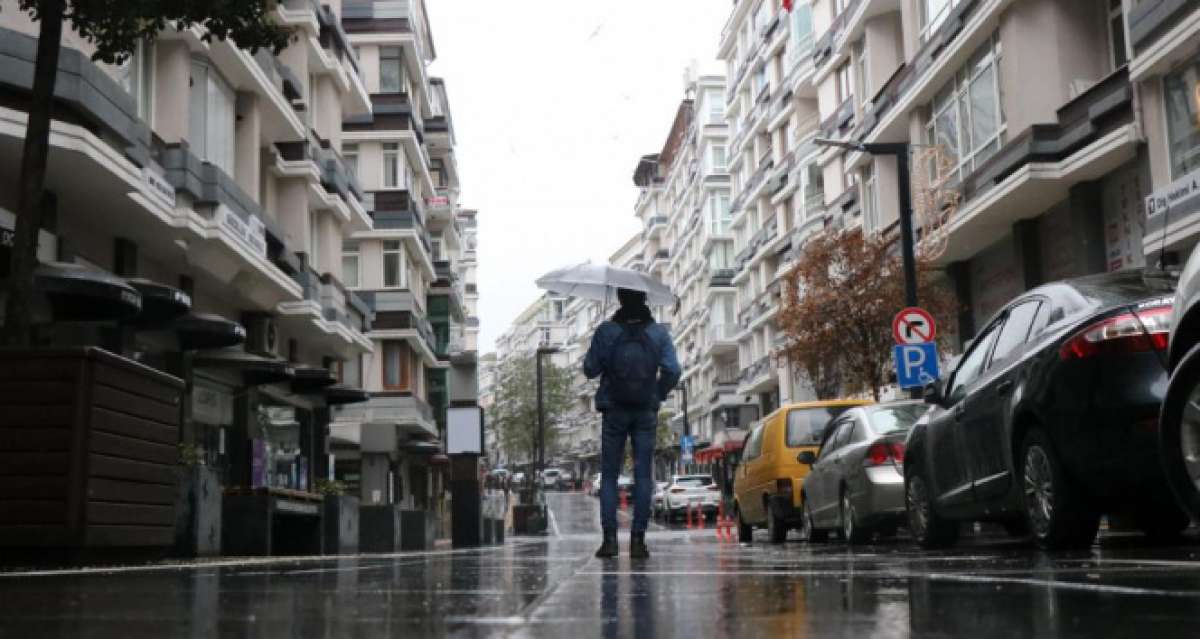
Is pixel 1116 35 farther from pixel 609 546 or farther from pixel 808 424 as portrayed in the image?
pixel 609 546

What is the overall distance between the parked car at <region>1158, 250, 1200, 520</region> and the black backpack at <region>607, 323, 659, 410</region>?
3942 mm

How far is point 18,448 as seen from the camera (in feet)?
28.2

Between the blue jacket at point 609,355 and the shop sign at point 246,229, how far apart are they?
14723 mm

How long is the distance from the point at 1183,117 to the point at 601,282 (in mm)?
13230

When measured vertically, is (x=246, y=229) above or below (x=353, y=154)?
below

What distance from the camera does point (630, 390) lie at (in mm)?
9648

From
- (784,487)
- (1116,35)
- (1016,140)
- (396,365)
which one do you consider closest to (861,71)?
(1116,35)

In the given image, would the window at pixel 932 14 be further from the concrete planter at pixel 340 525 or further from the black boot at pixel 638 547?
the black boot at pixel 638 547

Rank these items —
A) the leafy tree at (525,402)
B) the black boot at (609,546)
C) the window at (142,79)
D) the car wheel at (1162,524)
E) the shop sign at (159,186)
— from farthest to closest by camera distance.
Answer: the leafy tree at (525,402) → the window at (142,79) → the shop sign at (159,186) → the black boot at (609,546) → the car wheel at (1162,524)

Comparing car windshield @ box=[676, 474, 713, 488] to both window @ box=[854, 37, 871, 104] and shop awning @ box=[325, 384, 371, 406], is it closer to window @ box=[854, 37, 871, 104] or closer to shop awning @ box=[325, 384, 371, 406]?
window @ box=[854, 37, 871, 104]

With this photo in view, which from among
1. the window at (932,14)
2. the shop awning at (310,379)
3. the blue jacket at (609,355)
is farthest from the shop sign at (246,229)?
the window at (932,14)

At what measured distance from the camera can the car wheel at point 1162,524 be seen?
8701 millimetres

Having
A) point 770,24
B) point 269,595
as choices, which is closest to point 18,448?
point 269,595

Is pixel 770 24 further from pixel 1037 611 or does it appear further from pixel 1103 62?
pixel 1037 611
